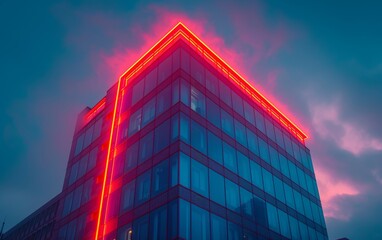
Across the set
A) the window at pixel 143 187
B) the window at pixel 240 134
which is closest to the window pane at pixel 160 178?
the window at pixel 143 187

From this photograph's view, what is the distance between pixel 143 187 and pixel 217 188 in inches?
264

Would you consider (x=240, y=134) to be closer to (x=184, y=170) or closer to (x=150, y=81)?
(x=150, y=81)

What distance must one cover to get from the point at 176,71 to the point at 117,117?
1026 cm

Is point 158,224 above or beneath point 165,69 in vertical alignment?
beneath

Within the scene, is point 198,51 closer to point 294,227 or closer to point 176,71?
point 176,71

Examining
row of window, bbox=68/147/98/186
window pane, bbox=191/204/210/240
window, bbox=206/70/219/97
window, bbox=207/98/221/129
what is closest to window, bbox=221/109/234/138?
window, bbox=207/98/221/129

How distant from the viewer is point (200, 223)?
30.1 meters

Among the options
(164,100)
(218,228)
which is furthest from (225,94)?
(218,228)

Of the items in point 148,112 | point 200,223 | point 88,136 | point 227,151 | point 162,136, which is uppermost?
point 88,136

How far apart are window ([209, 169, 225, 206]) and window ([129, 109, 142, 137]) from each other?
975 cm

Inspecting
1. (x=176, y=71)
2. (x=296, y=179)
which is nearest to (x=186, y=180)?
(x=176, y=71)

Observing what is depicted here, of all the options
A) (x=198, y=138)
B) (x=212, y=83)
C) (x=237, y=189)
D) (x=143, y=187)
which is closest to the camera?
(x=143, y=187)

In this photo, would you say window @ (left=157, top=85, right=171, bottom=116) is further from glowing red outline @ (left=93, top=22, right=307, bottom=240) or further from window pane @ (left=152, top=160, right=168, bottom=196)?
glowing red outline @ (left=93, top=22, right=307, bottom=240)

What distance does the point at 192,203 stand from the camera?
30297 millimetres
